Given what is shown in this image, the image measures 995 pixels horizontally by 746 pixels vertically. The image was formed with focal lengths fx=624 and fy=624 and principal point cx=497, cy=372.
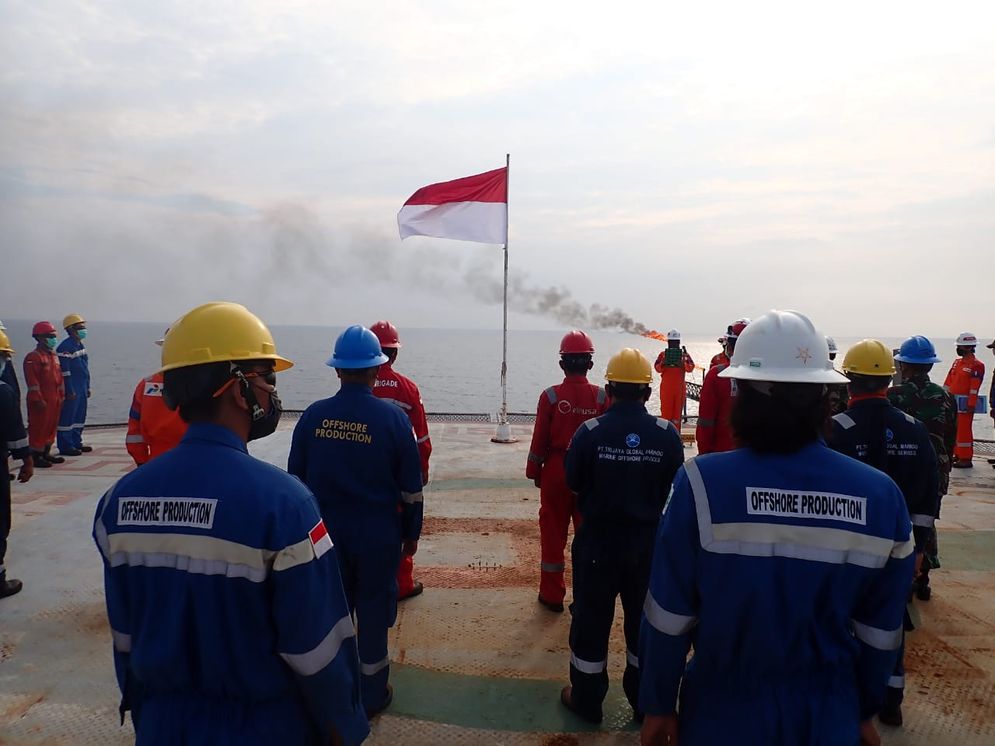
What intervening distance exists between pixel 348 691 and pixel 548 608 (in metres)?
3.50

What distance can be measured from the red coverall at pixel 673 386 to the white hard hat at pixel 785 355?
10925 millimetres

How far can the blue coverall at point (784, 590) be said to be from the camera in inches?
74.5

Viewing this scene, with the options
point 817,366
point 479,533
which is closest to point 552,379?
point 479,533

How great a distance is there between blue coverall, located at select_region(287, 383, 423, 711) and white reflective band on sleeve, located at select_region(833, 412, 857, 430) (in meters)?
2.77

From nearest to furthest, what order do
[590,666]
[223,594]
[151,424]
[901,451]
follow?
1. [223,594]
2. [590,666]
3. [901,451]
4. [151,424]

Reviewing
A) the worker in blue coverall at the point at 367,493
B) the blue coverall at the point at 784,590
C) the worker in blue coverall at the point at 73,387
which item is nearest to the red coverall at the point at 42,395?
the worker in blue coverall at the point at 73,387

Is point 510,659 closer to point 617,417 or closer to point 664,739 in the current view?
point 617,417

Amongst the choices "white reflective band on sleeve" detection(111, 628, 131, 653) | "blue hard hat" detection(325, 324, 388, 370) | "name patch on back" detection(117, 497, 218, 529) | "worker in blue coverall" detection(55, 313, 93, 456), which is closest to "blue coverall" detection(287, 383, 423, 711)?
"blue hard hat" detection(325, 324, 388, 370)

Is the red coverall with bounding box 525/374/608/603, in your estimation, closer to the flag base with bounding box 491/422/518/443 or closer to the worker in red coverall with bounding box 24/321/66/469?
the flag base with bounding box 491/422/518/443

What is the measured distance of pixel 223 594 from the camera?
1.80 m

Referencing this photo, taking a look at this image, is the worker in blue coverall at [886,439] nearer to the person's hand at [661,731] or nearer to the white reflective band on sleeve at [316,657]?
the person's hand at [661,731]

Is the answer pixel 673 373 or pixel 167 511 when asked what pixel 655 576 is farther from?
pixel 673 373

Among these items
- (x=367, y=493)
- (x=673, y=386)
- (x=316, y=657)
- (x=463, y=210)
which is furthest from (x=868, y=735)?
(x=673, y=386)

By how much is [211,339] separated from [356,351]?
2.02 meters
